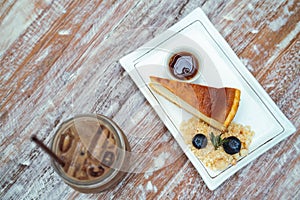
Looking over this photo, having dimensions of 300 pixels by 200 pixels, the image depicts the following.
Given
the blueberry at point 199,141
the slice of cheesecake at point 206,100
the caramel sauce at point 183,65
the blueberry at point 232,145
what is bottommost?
the blueberry at point 232,145

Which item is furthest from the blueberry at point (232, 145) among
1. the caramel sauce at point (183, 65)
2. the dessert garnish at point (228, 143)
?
the caramel sauce at point (183, 65)

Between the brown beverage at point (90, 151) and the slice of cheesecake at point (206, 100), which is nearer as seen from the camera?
the brown beverage at point (90, 151)

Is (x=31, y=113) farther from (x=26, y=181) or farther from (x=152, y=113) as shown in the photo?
(x=152, y=113)

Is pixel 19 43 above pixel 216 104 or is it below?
above

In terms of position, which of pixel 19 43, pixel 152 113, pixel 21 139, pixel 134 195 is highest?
pixel 19 43

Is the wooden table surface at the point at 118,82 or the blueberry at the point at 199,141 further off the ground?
the wooden table surface at the point at 118,82

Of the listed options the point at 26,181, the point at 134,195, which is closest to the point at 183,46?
the point at 134,195

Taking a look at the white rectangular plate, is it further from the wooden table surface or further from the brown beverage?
the brown beverage

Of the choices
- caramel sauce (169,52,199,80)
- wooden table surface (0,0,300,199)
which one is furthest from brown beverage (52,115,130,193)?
caramel sauce (169,52,199,80)

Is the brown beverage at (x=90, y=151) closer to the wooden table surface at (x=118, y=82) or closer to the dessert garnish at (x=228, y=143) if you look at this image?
the wooden table surface at (x=118, y=82)
